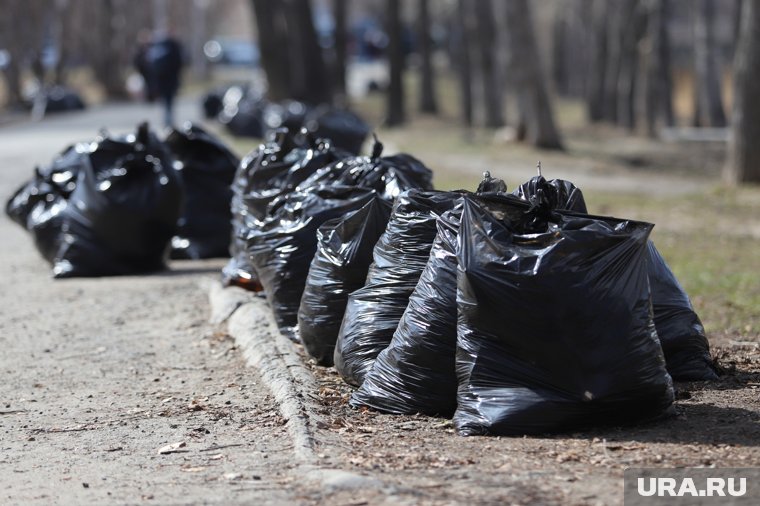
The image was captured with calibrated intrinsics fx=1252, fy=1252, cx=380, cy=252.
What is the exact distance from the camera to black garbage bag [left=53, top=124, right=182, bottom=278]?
28.6 ft

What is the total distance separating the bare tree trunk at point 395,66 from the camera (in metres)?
28.6

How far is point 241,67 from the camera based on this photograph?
6806 cm

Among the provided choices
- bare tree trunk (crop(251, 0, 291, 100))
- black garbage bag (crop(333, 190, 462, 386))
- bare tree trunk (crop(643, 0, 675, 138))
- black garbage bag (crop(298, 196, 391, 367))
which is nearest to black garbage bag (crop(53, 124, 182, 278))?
black garbage bag (crop(298, 196, 391, 367))

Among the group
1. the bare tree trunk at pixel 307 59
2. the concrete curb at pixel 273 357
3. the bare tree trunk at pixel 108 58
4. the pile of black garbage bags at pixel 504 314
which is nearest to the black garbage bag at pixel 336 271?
the pile of black garbage bags at pixel 504 314

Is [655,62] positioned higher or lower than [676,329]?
lower

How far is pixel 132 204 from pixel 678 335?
4.41 m

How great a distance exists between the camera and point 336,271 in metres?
5.90

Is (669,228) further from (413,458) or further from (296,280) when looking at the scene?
(413,458)

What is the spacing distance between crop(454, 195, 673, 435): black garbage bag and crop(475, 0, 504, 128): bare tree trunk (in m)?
21.5

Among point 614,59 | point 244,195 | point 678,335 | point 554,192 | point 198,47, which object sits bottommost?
point 198,47

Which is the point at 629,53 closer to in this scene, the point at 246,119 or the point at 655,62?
the point at 655,62

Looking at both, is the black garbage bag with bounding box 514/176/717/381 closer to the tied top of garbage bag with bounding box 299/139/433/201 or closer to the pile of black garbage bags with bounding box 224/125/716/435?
the pile of black garbage bags with bounding box 224/125/716/435

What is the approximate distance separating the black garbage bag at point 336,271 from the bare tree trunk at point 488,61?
20321mm

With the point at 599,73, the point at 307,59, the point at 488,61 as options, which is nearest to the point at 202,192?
the point at 488,61
